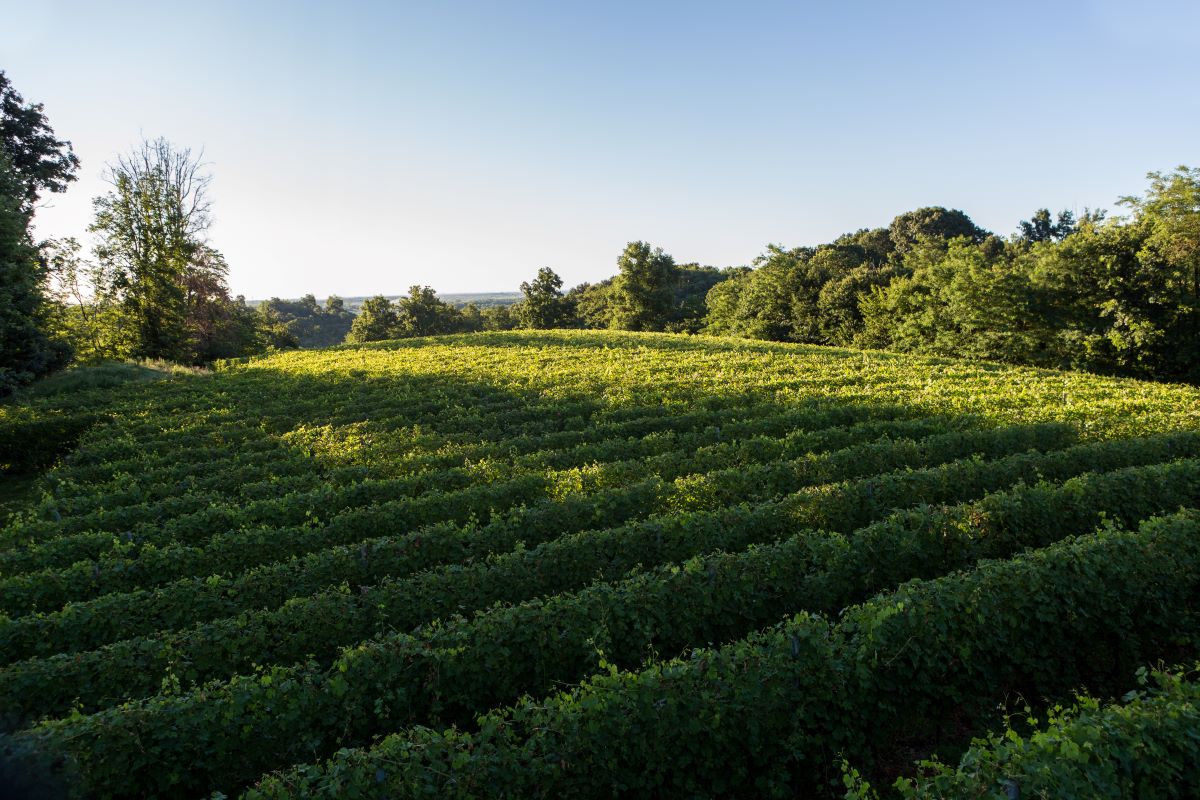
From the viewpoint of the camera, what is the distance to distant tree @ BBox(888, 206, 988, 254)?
7950 cm

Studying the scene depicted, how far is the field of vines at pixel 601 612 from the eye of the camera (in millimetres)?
5609

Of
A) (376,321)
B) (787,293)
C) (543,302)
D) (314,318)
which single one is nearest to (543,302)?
(543,302)

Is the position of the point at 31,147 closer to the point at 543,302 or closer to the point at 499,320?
the point at 543,302

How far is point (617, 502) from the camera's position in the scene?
1131 centimetres

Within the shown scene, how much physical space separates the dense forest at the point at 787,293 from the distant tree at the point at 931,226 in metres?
15.3

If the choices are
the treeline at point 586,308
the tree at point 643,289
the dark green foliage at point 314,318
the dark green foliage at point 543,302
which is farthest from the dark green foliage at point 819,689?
the dark green foliage at point 314,318

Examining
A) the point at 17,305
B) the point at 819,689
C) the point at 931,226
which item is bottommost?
the point at 819,689

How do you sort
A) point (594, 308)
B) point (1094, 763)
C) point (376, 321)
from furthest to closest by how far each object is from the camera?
point (376, 321)
point (594, 308)
point (1094, 763)

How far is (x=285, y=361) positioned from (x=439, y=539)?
3263cm

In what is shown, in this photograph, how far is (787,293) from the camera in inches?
2117

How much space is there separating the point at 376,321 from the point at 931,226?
8074cm

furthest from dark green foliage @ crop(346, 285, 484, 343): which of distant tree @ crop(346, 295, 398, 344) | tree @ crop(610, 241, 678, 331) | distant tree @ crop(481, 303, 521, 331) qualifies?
tree @ crop(610, 241, 678, 331)

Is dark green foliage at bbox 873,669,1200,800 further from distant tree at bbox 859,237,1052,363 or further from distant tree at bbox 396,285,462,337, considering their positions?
distant tree at bbox 396,285,462,337

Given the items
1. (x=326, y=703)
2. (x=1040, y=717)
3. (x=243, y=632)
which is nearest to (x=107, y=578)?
(x=243, y=632)
